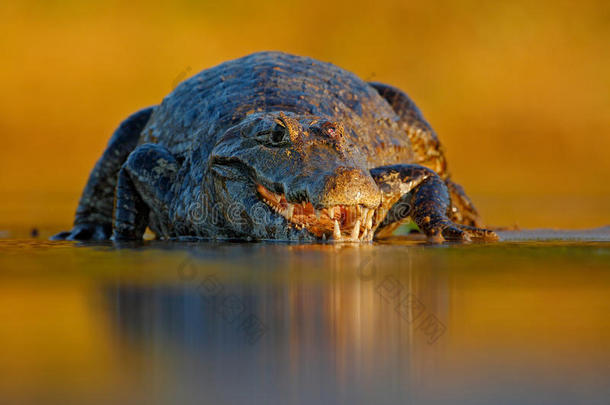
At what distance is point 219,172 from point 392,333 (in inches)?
142

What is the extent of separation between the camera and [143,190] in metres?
6.66

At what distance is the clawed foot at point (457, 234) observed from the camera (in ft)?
19.0

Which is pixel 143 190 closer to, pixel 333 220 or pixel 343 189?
pixel 333 220

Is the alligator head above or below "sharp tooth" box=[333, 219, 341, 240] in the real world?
above

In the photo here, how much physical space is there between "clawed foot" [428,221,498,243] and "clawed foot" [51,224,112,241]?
11.7ft

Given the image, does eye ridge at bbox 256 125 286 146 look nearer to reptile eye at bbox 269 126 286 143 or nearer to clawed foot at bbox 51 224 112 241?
reptile eye at bbox 269 126 286 143

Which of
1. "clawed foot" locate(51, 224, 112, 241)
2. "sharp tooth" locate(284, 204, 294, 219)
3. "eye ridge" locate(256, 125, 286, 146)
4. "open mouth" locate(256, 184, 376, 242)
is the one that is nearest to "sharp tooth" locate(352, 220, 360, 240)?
"open mouth" locate(256, 184, 376, 242)

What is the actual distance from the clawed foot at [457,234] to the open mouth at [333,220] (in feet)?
3.24

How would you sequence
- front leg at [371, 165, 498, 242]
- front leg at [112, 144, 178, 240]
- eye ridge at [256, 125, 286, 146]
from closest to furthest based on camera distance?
eye ridge at [256, 125, 286, 146] → front leg at [371, 165, 498, 242] → front leg at [112, 144, 178, 240]

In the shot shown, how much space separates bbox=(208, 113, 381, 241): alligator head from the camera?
4707 mm

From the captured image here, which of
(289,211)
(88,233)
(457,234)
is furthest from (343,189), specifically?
(88,233)

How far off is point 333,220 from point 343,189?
470mm

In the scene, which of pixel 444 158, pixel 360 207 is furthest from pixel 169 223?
pixel 444 158

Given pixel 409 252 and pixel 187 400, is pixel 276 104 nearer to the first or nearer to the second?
pixel 409 252
